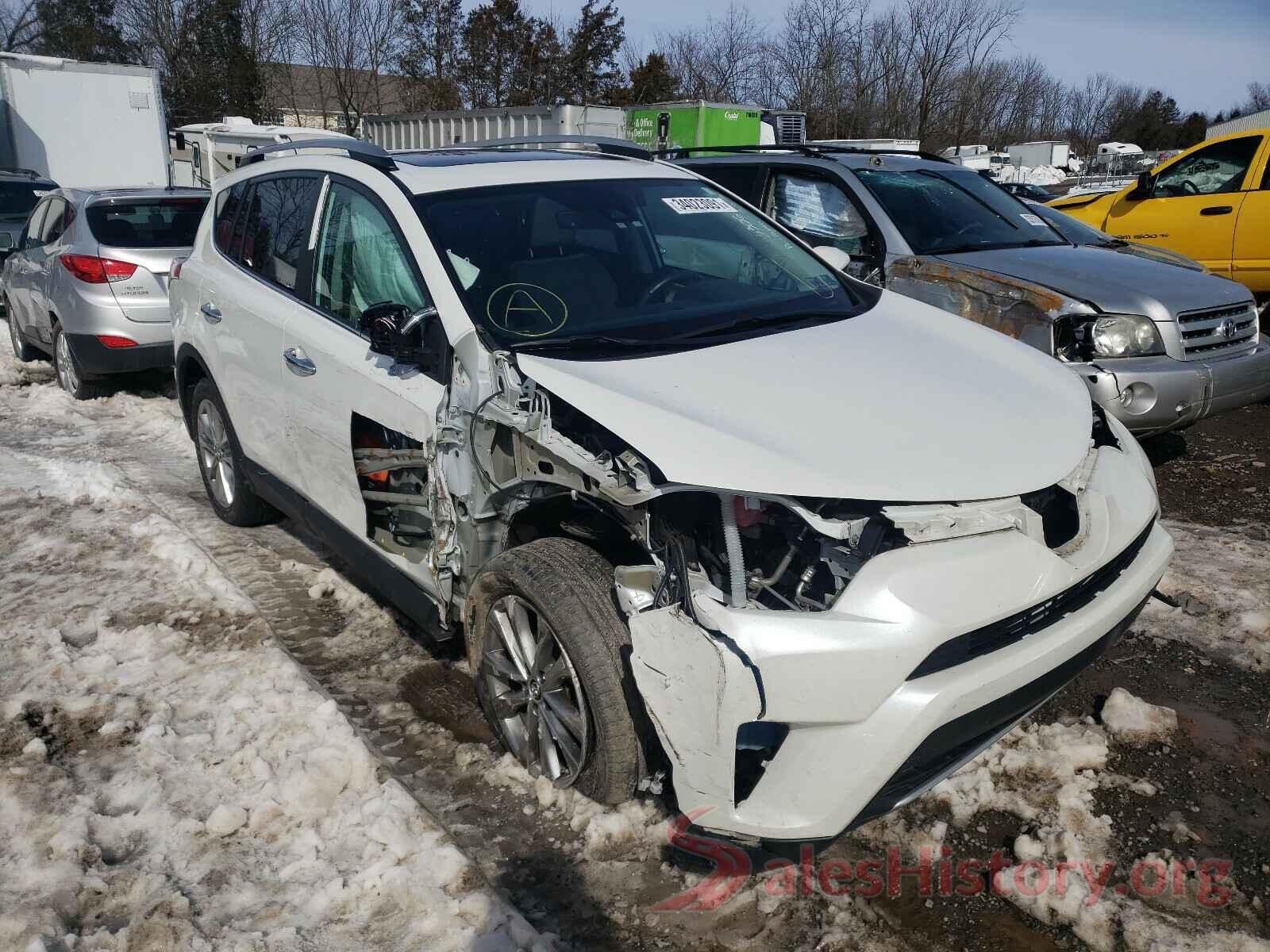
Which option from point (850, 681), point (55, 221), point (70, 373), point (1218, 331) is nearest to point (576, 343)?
point (850, 681)

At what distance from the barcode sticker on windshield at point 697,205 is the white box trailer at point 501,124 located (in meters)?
12.0

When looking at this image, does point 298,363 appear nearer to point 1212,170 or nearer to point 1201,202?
point 1201,202

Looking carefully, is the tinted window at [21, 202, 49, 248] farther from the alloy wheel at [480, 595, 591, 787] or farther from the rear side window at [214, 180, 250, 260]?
the alloy wheel at [480, 595, 591, 787]

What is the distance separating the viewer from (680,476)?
245cm

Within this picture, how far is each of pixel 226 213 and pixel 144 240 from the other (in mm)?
3240

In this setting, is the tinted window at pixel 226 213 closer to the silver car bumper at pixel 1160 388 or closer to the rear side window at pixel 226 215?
the rear side window at pixel 226 215

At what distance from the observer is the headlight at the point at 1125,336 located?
5.23m

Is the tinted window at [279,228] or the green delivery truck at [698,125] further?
the green delivery truck at [698,125]

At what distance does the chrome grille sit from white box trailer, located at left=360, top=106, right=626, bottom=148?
11.5 metres

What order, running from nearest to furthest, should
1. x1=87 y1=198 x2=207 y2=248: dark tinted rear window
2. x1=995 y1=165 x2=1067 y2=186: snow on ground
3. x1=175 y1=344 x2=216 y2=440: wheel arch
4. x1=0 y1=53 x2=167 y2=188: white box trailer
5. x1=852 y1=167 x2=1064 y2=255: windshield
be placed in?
x1=175 y1=344 x2=216 y2=440: wheel arch → x1=852 y1=167 x2=1064 y2=255: windshield → x1=87 y1=198 x2=207 y2=248: dark tinted rear window → x1=0 y1=53 x2=167 y2=188: white box trailer → x1=995 y1=165 x2=1067 y2=186: snow on ground

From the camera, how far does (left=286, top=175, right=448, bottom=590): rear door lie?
10.8ft

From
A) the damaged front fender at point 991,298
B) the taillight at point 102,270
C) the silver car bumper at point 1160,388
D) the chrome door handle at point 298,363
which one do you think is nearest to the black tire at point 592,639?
the chrome door handle at point 298,363

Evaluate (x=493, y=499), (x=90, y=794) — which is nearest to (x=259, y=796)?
(x=90, y=794)

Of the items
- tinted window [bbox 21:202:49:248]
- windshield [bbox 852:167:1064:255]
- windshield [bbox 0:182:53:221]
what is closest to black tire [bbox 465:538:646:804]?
windshield [bbox 852:167:1064:255]
